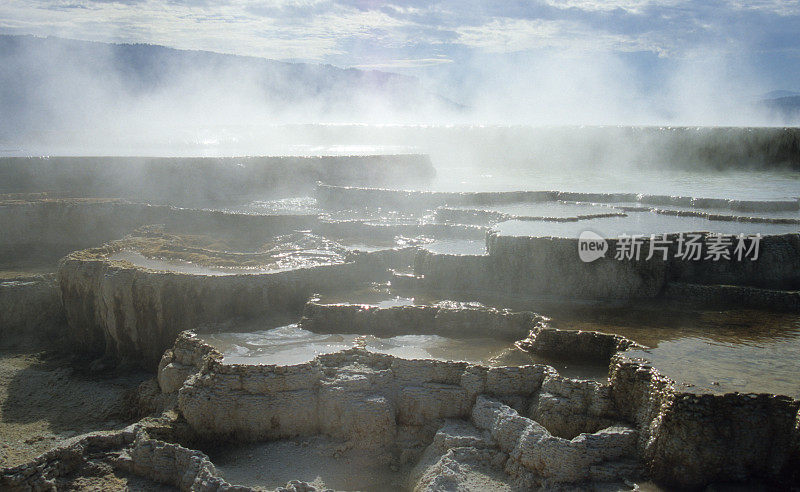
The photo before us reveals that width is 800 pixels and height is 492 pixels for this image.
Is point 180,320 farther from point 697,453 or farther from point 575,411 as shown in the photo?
point 697,453

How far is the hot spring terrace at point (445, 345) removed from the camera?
17.6 ft

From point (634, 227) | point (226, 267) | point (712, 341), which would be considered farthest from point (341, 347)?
point (634, 227)

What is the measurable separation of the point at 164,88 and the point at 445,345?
52.0 meters

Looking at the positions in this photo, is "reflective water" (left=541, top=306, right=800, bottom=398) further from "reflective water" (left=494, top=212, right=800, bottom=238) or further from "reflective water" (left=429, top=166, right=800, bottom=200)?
"reflective water" (left=429, top=166, right=800, bottom=200)

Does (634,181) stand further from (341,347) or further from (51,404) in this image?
(51,404)

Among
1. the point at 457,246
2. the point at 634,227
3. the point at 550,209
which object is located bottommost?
the point at 457,246

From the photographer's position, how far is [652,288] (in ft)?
26.0

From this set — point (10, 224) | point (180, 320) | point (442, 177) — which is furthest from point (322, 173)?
point (180, 320)

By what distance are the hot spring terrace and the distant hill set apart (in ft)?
121

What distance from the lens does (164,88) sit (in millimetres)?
52875

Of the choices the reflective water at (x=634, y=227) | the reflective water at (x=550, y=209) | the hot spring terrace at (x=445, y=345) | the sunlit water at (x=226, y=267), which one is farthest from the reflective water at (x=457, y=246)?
the sunlit water at (x=226, y=267)

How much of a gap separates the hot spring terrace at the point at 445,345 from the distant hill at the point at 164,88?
3686 centimetres

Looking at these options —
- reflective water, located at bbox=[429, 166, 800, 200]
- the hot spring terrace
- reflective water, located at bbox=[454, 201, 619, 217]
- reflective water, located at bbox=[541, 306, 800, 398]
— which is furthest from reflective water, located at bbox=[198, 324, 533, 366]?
reflective water, located at bbox=[429, 166, 800, 200]

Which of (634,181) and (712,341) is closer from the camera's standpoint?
(712,341)
